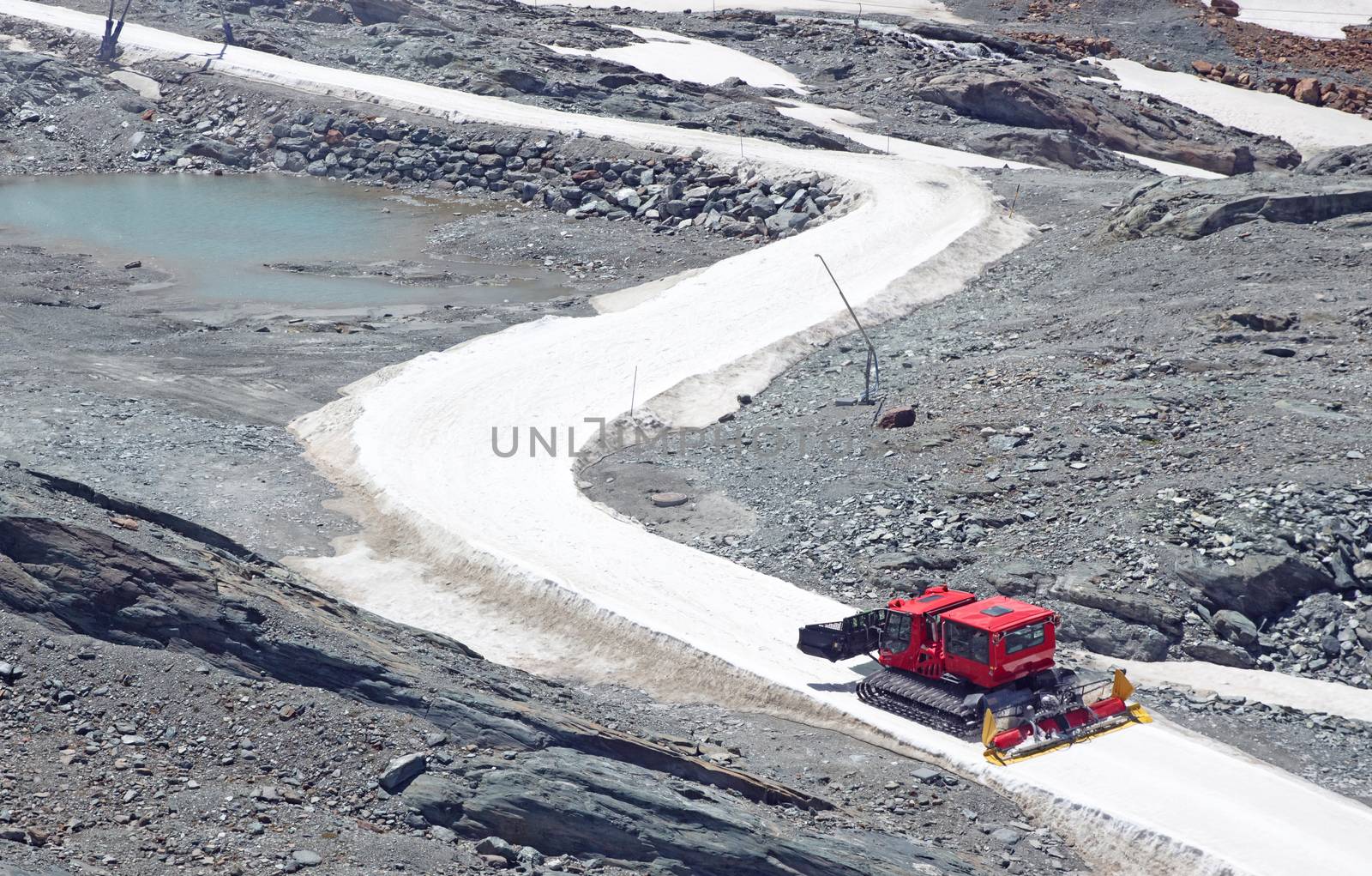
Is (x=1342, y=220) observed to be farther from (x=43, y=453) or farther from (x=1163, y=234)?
(x=43, y=453)

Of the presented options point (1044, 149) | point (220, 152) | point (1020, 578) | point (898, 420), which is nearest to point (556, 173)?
point (220, 152)

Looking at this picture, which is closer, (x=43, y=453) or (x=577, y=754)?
(x=577, y=754)

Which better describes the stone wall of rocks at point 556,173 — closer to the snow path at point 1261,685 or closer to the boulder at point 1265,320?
the boulder at point 1265,320

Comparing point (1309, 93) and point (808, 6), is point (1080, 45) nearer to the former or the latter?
point (1309, 93)

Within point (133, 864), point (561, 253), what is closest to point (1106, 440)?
point (133, 864)

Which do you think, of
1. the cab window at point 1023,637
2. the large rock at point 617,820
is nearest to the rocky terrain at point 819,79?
the cab window at point 1023,637

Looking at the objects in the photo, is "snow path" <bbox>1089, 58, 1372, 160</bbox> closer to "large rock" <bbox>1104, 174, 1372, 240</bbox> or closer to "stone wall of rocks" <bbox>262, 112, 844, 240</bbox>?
"large rock" <bbox>1104, 174, 1372, 240</bbox>
